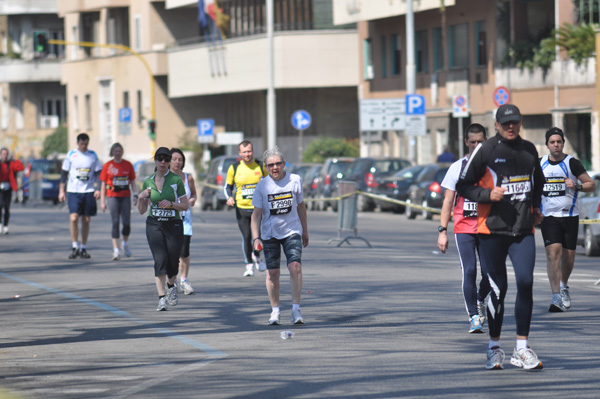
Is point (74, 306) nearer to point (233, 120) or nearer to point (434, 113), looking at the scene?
point (434, 113)

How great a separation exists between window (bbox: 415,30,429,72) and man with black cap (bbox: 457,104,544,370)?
1714 inches

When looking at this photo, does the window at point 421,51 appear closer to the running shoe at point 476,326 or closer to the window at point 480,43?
the window at point 480,43

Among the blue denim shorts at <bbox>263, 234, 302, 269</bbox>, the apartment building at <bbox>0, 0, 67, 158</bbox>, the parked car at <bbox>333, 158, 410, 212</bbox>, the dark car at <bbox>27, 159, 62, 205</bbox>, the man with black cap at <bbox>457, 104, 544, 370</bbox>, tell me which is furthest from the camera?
the apartment building at <bbox>0, 0, 67, 158</bbox>

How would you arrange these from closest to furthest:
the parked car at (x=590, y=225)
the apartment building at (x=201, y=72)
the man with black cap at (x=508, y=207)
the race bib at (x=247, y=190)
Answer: the man with black cap at (x=508, y=207) < the race bib at (x=247, y=190) < the parked car at (x=590, y=225) < the apartment building at (x=201, y=72)

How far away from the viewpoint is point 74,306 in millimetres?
15000

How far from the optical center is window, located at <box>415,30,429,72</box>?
53344mm

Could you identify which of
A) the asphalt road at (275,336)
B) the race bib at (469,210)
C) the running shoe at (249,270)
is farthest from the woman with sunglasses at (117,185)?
the race bib at (469,210)

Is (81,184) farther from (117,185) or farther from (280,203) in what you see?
(280,203)

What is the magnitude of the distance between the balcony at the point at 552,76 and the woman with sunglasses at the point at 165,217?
90.8 ft

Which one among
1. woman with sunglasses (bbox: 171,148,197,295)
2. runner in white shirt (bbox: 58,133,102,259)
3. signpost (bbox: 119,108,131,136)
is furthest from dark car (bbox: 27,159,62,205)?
woman with sunglasses (bbox: 171,148,197,295)

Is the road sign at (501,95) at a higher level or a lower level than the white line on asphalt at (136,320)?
higher

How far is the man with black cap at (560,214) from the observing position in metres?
14.1

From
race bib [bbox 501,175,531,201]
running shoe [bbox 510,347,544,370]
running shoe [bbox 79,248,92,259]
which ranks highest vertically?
race bib [bbox 501,175,531,201]

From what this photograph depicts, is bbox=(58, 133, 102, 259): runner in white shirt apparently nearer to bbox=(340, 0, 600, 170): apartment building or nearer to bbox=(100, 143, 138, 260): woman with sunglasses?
bbox=(100, 143, 138, 260): woman with sunglasses
